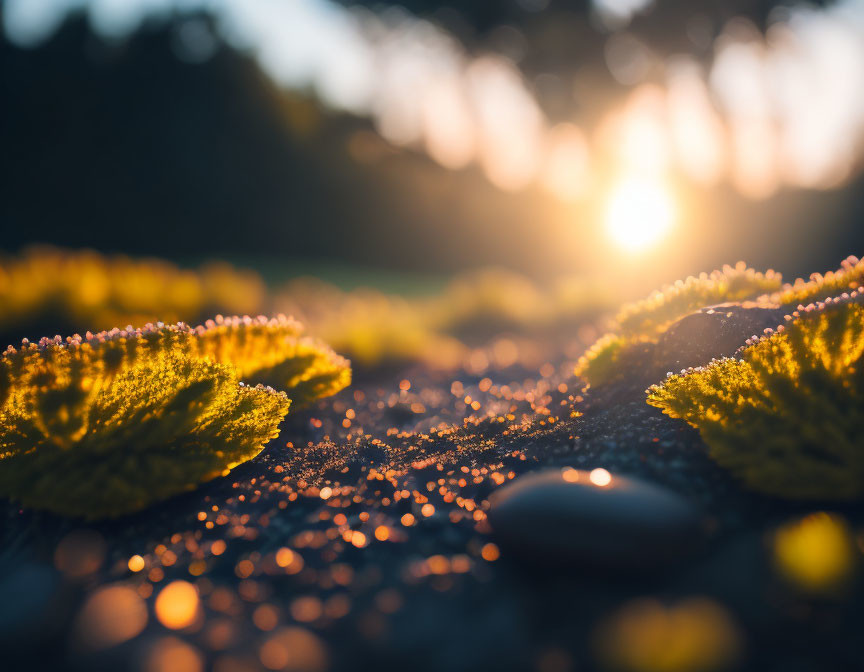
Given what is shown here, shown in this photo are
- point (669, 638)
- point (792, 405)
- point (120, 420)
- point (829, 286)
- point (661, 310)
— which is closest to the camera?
point (669, 638)

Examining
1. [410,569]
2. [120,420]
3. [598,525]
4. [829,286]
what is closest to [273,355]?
[120,420]

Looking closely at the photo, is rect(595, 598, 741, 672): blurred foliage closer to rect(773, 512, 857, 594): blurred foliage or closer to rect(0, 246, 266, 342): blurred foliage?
rect(773, 512, 857, 594): blurred foliage

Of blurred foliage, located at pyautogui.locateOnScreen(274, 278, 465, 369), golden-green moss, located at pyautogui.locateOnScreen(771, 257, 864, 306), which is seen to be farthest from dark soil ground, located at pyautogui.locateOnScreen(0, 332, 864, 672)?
blurred foliage, located at pyautogui.locateOnScreen(274, 278, 465, 369)

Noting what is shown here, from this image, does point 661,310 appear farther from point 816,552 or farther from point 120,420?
point 120,420

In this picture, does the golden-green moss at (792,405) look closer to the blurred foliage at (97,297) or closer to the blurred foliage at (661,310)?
the blurred foliage at (661,310)

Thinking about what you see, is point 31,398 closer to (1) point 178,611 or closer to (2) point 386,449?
(1) point 178,611

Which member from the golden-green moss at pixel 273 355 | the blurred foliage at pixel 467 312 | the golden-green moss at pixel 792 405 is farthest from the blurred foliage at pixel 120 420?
the blurred foliage at pixel 467 312
